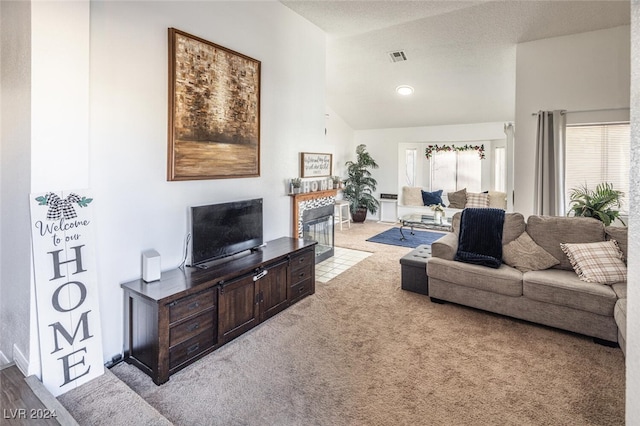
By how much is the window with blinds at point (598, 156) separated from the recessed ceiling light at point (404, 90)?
106 inches

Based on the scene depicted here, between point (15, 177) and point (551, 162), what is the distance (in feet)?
17.3

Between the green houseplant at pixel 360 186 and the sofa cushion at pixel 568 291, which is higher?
the green houseplant at pixel 360 186

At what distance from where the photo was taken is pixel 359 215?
8406 mm

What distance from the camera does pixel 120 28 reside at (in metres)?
2.42

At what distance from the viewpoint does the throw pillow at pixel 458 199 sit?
7945 millimetres

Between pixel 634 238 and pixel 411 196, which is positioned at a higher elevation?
pixel 411 196


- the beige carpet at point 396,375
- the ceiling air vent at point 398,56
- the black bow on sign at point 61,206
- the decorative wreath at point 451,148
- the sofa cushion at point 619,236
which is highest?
the ceiling air vent at point 398,56

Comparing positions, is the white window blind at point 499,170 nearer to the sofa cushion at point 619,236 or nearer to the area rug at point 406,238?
the area rug at point 406,238

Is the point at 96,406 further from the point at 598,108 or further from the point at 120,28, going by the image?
the point at 598,108

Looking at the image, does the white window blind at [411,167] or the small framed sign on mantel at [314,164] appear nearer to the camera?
the small framed sign on mantel at [314,164]

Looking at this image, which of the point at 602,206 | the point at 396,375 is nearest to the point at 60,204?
the point at 396,375

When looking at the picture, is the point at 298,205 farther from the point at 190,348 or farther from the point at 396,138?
the point at 396,138

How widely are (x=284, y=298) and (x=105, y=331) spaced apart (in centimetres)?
150

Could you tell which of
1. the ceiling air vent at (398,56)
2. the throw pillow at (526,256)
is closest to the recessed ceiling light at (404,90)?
the ceiling air vent at (398,56)
